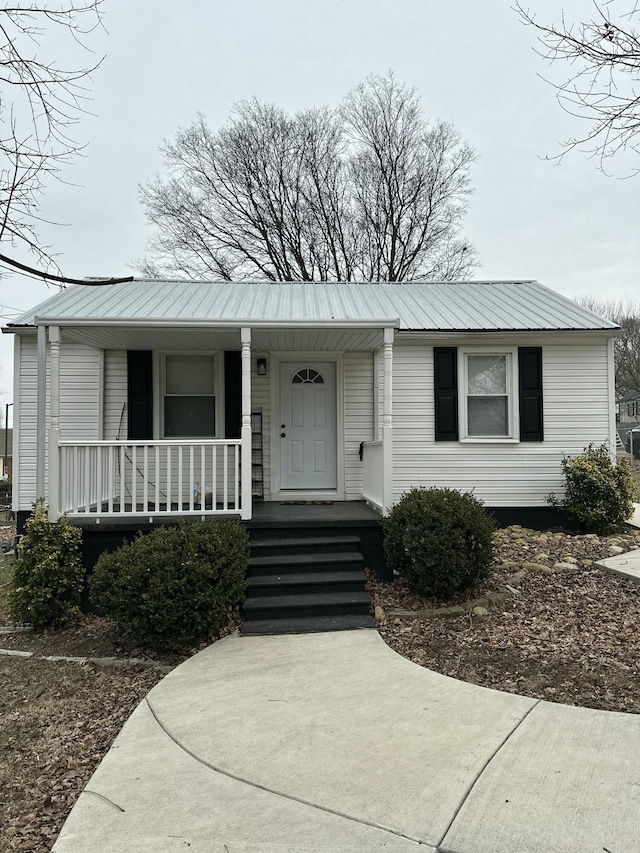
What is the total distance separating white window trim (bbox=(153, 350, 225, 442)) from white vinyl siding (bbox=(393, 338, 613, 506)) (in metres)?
2.49

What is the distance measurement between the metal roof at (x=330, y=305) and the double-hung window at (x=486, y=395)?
546 millimetres

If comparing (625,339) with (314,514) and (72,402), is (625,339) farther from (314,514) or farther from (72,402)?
(72,402)

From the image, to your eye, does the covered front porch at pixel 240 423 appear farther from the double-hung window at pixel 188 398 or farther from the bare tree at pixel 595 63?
the bare tree at pixel 595 63

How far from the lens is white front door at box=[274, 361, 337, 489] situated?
811 cm

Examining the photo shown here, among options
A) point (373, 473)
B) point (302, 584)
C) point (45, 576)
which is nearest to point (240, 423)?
point (373, 473)

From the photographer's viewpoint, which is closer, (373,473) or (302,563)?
(302,563)

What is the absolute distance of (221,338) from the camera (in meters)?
7.13

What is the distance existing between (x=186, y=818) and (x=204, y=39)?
5.43 meters

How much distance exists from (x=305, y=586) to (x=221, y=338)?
344cm

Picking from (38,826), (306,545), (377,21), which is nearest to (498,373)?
(306,545)

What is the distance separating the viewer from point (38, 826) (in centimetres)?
247

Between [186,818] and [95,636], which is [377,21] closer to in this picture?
[186,818]

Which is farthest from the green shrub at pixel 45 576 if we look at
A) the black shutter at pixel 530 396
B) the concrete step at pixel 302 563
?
the black shutter at pixel 530 396

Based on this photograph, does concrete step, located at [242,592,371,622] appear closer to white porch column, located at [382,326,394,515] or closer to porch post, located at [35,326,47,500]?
white porch column, located at [382,326,394,515]
